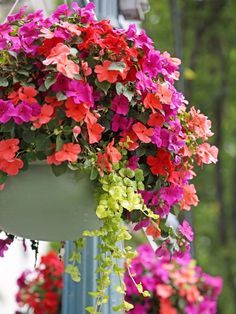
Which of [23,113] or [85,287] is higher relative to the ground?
[23,113]

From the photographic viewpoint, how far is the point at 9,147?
158 centimetres

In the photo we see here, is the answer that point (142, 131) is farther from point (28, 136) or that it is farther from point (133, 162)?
point (28, 136)

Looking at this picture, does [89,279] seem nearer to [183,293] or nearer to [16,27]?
[16,27]

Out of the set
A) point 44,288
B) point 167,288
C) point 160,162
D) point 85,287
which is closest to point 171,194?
point 160,162

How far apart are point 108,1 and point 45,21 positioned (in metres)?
0.67

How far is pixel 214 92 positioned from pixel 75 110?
8.30 m

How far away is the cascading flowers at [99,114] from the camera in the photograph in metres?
1.56

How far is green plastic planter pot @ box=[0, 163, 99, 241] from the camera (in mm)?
1635

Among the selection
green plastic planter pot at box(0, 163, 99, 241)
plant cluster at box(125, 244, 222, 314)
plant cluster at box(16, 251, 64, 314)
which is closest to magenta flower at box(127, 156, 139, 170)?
green plastic planter pot at box(0, 163, 99, 241)

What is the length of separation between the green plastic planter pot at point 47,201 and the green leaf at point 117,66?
242mm

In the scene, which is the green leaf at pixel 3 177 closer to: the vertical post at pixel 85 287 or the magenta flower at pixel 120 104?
the magenta flower at pixel 120 104

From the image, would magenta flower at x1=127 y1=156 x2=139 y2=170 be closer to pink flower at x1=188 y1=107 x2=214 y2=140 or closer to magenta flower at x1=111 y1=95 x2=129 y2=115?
magenta flower at x1=111 y1=95 x2=129 y2=115

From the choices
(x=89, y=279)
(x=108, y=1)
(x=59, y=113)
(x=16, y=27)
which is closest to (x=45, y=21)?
(x=16, y=27)

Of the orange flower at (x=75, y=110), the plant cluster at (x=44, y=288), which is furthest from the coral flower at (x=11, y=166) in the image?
the plant cluster at (x=44, y=288)
